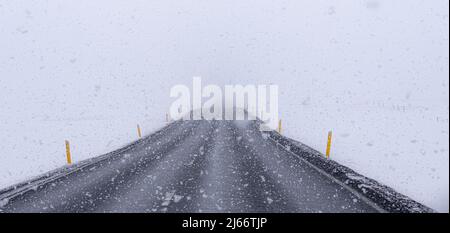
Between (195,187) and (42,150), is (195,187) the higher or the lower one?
the higher one

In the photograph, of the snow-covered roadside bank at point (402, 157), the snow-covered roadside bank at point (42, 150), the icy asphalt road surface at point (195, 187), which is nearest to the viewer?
the icy asphalt road surface at point (195, 187)

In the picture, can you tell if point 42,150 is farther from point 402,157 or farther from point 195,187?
point 402,157

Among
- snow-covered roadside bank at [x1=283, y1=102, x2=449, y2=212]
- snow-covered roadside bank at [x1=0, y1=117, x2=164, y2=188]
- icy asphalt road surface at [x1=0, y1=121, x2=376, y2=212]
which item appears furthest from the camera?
snow-covered roadside bank at [x1=0, y1=117, x2=164, y2=188]

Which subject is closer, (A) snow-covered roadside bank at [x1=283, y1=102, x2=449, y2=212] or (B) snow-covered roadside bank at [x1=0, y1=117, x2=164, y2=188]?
(A) snow-covered roadside bank at [x1=283, y1=102, x2=449, y2=212]

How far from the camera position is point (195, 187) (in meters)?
6.69

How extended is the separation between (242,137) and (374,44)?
464 feet

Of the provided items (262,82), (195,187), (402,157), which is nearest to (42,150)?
(195,187)

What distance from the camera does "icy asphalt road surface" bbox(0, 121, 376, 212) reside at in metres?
5.51

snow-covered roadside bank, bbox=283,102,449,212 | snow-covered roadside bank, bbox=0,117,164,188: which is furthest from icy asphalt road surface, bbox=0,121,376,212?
snow-covered roadside bank, bbox=0,117,164,188

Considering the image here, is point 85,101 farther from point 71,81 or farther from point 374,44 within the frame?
point 374,44

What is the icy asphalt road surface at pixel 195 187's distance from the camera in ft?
18.1

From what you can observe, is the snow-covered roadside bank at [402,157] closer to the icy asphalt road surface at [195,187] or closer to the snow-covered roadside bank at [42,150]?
the icy asphalt road surface at [195,187]

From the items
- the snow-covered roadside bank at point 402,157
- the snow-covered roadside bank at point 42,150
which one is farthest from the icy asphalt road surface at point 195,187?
the snow-covered roadside bank at point 42,150

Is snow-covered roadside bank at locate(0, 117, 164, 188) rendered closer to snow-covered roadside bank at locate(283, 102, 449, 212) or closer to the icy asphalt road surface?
the icy asphalt road surface
